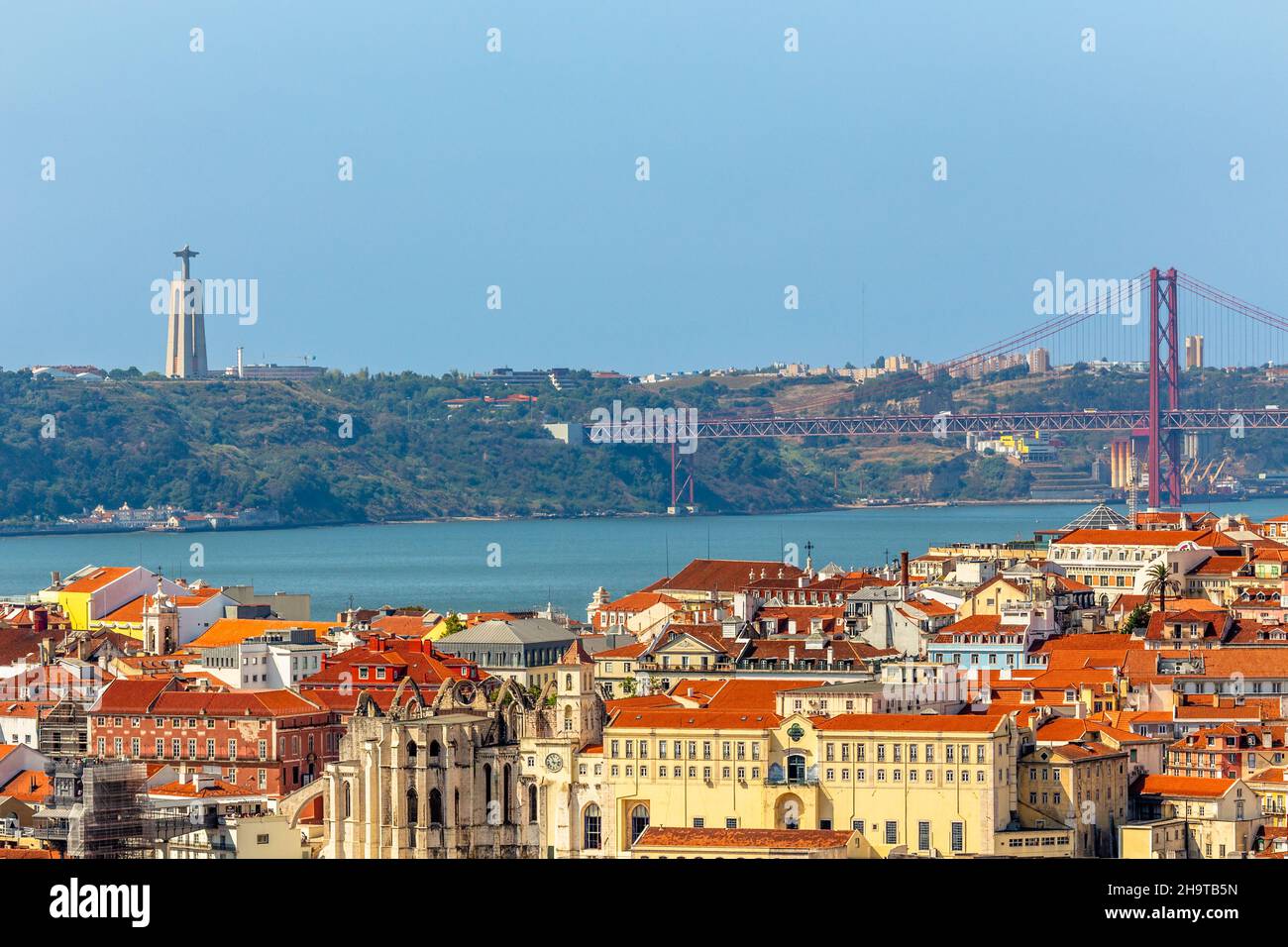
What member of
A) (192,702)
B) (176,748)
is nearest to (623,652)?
(192,702)

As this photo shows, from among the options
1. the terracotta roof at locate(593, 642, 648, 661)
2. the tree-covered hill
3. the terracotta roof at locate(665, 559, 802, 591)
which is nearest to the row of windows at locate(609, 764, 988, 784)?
the terracotta roof at locate(593, 642, 648, 661)

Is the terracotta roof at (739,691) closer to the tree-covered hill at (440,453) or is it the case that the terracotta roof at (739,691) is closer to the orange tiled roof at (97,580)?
the orange tiled roof at (97,580)

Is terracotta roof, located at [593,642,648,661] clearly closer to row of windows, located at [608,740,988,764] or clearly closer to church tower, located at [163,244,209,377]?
row of windows, located at [608,740,988,764]

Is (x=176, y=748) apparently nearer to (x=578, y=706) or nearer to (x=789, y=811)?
(x=578, y=706)

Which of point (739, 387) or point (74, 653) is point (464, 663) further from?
point (739, 387)

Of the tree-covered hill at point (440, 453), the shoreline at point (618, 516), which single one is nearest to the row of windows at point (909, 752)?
the shoreline at point (618, 516)
